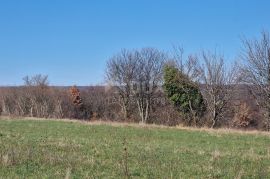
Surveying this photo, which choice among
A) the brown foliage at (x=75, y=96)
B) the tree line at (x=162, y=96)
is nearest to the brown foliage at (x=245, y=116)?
the tree line at (x=162, y=96)

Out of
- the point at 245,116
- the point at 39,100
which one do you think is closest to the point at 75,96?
the point at 39,100

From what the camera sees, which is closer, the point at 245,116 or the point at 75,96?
the point at 245,116

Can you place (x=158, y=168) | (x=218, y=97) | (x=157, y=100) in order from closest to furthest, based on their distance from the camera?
(x=158, y=168) → (x=218, y=97) → (x=157, y=100)

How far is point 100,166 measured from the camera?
1191 cm

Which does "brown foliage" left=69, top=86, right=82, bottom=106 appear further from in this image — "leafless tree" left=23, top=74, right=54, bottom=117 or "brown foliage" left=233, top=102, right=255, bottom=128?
"brown foliage" left=233, top=102, right=255, bottom=128

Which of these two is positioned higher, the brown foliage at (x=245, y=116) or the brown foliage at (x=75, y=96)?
the brown foliage at (x=75, y=96)

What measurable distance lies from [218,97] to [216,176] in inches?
1880

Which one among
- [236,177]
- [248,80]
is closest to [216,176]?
[236,177]

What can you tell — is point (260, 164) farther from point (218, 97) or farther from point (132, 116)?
point (132, 116)

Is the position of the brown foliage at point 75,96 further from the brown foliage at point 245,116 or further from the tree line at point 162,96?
the brown foliage at point 245,116

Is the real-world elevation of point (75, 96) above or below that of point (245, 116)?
above

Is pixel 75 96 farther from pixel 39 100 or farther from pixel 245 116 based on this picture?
pixel 245 116

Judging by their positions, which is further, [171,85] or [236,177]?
[171,85]

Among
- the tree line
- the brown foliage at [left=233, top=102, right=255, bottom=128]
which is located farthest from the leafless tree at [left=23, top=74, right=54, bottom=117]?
the brown foliage at [left=233, top=102, right=255, bottom=128]
